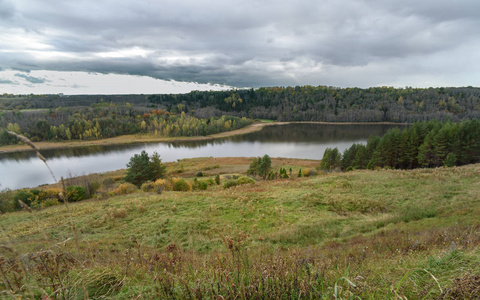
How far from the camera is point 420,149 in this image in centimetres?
3734

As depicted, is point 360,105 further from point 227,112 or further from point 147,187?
point 147,187

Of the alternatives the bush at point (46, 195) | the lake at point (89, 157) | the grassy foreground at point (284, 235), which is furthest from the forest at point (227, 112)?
the grassy foreground at point (284, 235)

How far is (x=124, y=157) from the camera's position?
222 ft

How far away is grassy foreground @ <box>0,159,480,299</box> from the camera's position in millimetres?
2244

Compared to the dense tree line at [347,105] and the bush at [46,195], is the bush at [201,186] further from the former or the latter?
the dense tree line at [347,105]

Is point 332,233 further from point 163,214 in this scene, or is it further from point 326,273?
point 163,214

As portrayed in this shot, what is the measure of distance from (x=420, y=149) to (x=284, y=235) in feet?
132

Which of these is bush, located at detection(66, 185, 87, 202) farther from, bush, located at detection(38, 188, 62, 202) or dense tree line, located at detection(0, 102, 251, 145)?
dense tree line, located at detection(0, 102, 251, 145)

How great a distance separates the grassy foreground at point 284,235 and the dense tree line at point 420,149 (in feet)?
74.3

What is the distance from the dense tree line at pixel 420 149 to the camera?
35.1 meters

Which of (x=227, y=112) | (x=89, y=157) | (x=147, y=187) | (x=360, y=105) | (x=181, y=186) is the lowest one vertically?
(x=89, y=157)

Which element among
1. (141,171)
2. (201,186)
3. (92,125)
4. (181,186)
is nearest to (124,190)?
(181,186)

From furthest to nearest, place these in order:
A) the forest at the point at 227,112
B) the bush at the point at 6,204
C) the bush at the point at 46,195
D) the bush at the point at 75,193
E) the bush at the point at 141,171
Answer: the forest at the point at 227,112 < the bush at the point at 141,171 < the bush at the point at 46,195 < the bush at the point at 75,193 < the bush at the point at 6,204

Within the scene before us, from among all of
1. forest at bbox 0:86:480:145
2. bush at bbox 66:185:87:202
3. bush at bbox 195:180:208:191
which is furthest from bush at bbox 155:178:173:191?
forest at bbox 0:86:480:145
